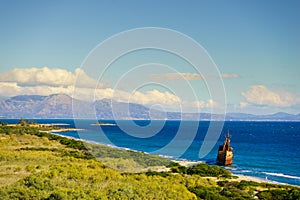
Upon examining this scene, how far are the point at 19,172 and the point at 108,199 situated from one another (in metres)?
13.1

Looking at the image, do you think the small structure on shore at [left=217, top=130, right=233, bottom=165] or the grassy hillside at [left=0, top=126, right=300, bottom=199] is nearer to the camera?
the grassy hillside at [left=0, top=126, right=300, bottom=199]

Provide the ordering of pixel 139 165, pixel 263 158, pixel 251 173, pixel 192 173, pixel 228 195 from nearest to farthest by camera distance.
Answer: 1. pixel 228 195
2. pixel 192 173
3. pixel 139 165
4. pixel 251 173
5. pixel 263 158

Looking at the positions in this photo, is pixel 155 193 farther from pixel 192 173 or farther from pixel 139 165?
pixel 139 165

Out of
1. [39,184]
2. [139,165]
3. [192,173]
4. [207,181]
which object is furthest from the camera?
[139,165]

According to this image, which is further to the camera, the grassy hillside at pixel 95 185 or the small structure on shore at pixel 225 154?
the small structure on shore at pixel 225 154

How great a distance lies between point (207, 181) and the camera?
31297 millimetres

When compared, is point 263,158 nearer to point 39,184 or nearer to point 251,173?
point 251,173

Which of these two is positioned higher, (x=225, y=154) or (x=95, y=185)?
(x=225, y=154)

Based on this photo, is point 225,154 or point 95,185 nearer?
point 95,185

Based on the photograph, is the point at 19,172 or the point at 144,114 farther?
the point at 144,114

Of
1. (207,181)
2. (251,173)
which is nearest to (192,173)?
(207,181)

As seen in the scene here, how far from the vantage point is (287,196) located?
26.8 metres

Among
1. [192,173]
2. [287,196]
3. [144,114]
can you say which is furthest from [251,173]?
[144,114]

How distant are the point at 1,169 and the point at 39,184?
10.9 metres
